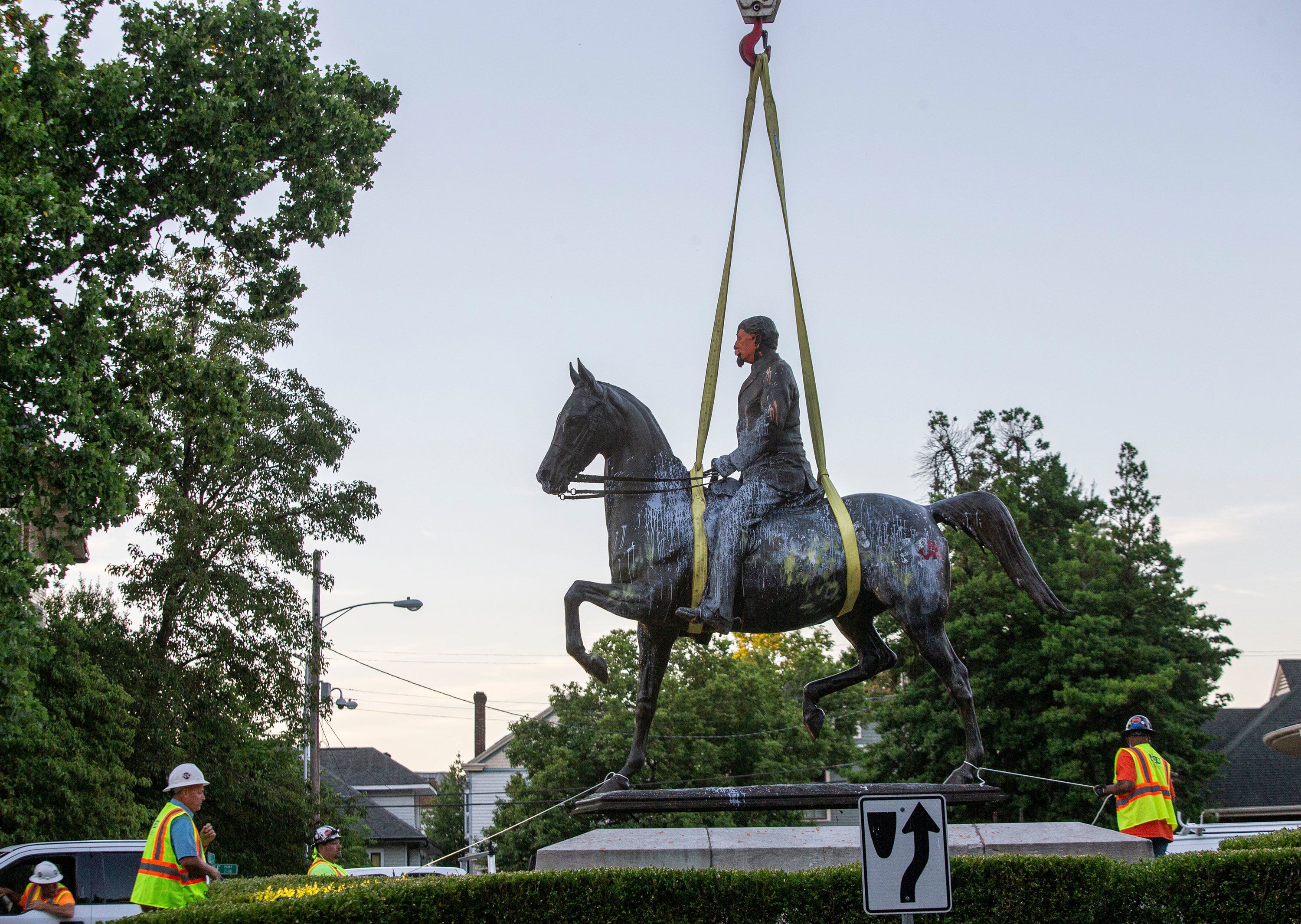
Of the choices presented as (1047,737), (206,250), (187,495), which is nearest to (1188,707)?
(1047,737)

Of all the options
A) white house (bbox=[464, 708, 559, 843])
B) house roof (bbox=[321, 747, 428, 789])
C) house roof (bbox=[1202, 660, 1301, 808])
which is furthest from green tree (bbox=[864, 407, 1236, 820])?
house roof (bbox=[321, 747, 428, 789])

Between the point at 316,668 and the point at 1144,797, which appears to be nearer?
the point at 1144,797

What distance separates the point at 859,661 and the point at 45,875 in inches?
399

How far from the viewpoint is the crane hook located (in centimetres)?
1174

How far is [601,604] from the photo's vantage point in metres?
9.94

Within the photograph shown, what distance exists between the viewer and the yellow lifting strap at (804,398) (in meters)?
10.1

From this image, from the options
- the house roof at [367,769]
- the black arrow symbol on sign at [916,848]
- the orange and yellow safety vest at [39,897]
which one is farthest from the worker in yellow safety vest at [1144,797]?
the house roof at [367,769]

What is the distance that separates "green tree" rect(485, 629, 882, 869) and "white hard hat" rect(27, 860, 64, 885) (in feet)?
92.4

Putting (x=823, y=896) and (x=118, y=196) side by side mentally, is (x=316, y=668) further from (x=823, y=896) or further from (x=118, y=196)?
(x=823, y=896)

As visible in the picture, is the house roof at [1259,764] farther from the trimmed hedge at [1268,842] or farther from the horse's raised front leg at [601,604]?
the horse's raised front leg at [601,604]

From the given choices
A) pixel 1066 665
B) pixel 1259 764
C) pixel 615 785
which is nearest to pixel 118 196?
pixel 615 785

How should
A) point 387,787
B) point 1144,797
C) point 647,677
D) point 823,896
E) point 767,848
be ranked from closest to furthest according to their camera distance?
point 823,896 → point 767,848 → point 1144,797 → point 647,677 → point 387,787

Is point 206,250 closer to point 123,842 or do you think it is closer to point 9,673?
point 9,673

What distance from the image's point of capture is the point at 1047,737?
1359 inches
